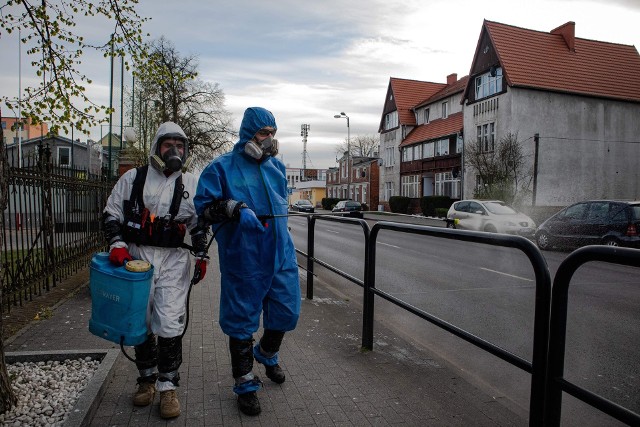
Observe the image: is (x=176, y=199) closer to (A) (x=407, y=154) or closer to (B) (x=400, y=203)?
(B) (x=400, y=203)

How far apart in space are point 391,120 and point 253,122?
48592 millimetres

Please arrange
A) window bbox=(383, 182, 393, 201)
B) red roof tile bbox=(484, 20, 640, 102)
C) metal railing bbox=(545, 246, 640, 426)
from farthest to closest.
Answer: window bbox=(383, 182, 393, 201) < red roof tile bbox=(484, 20, 640, 102) < metal railing bbox=(545, 246, 640, 426)

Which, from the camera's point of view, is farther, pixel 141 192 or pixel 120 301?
pixel 141 192

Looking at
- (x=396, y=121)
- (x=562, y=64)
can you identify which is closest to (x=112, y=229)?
(x=562, y=64)

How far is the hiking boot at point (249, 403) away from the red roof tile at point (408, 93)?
4603 centimetres

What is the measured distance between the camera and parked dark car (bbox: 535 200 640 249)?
39.1ft

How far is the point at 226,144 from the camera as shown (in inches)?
1319

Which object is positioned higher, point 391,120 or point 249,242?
point 391,120

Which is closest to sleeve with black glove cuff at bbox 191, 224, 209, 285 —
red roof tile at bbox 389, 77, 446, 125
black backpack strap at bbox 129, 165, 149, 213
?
black backpack strap at bbox 129, 165, 149, 213

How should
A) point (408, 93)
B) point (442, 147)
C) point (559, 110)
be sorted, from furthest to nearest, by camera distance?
1. point (408, 93)
2. point (442, 147)
3. point (559, 110)

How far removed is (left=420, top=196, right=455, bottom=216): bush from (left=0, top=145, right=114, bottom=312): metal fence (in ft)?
96.4

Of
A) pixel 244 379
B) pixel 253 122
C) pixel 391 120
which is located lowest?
pixel 244 379

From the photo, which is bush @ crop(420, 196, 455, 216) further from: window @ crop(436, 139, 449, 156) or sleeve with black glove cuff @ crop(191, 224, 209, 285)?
sleeve with black glove cuff @ crop(191, 224, 209, 285)

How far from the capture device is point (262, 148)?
3.44m
